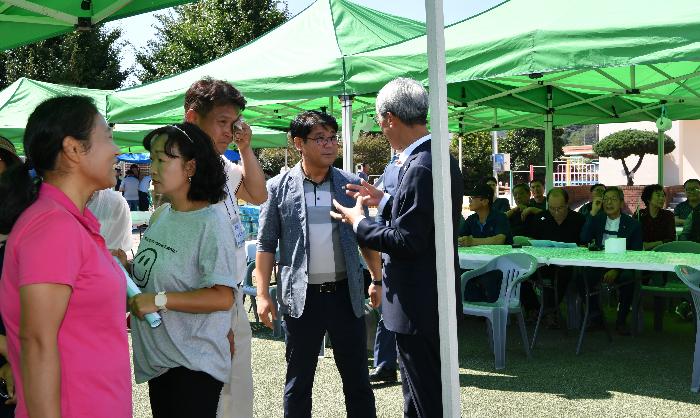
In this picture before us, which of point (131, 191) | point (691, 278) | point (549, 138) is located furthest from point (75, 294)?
point (131, 191)

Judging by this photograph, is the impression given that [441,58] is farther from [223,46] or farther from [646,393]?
[223,46]

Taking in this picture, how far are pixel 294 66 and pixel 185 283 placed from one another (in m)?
5.05

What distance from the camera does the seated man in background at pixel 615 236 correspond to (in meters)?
7.71

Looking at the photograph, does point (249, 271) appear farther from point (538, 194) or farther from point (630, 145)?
point (630, 145)

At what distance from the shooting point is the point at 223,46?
3025 centimetres

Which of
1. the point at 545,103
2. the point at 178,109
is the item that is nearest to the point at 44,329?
the point at 178,109

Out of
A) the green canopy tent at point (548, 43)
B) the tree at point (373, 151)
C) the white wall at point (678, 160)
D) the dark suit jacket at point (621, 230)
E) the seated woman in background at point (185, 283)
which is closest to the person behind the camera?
the seated woman in background at point (185, 283)

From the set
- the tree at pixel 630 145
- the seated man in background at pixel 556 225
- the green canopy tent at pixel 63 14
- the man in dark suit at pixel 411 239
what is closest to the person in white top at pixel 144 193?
the seated man in background at pixel 556 225

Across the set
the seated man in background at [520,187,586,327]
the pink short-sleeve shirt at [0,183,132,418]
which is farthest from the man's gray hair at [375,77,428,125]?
the seated man in background at [520,187,586,327]

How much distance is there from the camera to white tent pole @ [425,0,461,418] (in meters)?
2.39

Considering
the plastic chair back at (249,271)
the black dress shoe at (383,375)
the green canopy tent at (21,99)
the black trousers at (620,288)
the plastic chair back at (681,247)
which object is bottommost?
the black dress shoe at (383,375)

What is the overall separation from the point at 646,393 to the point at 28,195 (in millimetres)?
4886

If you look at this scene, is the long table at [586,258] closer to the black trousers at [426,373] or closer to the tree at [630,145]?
the black trousers at [426,373]

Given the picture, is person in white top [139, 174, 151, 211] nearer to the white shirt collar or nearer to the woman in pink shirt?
the white shirt collar
